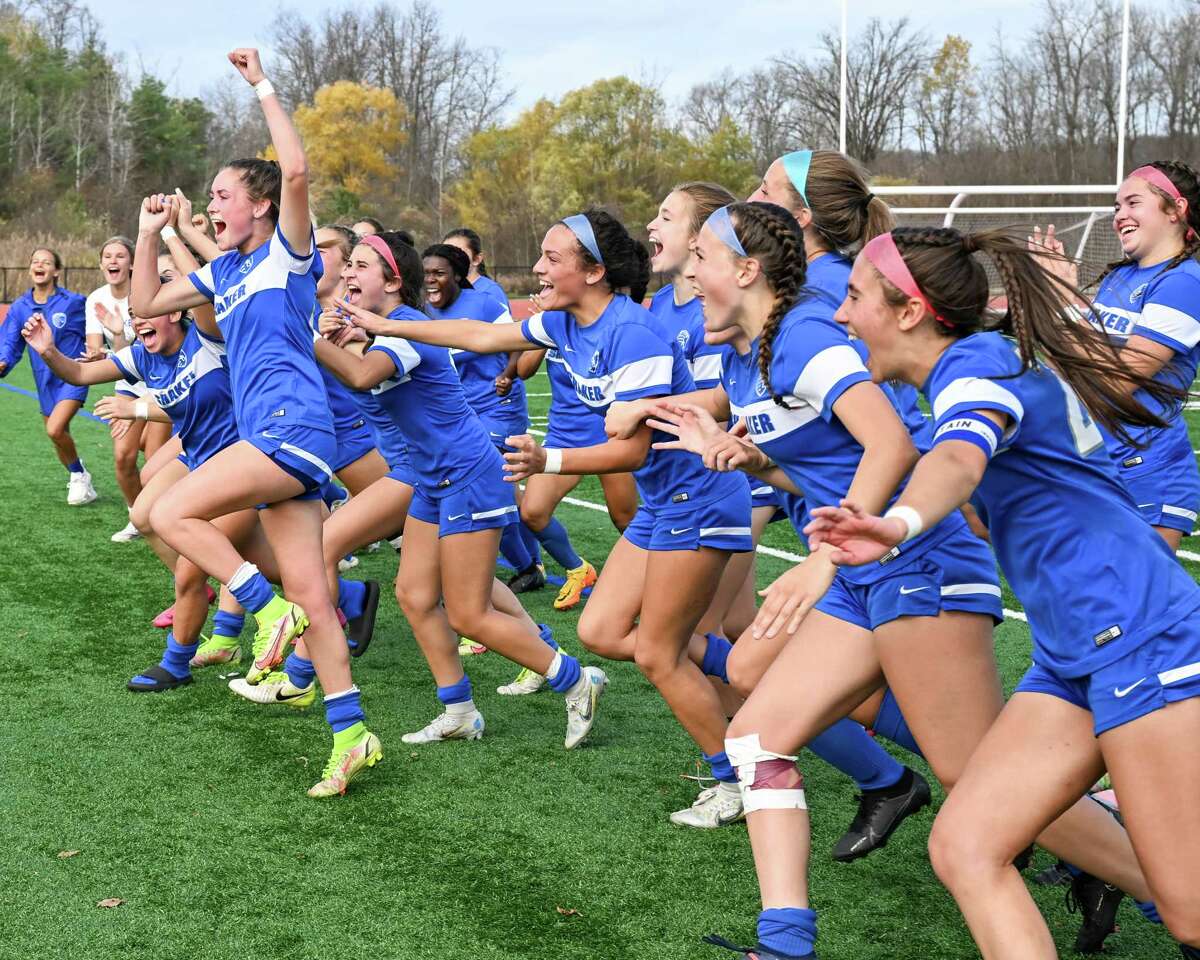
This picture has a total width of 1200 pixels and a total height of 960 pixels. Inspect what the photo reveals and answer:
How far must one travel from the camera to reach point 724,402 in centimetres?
435

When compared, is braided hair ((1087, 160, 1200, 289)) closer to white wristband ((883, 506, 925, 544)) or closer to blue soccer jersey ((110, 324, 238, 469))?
white wristband ((883, 506, 925, 544))

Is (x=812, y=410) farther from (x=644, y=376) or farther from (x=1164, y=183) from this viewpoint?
(x=1164, y=183)

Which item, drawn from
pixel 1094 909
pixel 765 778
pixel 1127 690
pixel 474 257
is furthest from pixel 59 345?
pixel 1127 690

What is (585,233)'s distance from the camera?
4.92 metres

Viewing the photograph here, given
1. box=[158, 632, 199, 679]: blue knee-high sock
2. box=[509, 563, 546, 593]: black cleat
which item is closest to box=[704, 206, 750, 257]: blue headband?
box=[158, 632, 199, 679]: blue knee-high sock

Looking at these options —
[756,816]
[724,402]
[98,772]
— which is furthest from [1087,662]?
[98,772]

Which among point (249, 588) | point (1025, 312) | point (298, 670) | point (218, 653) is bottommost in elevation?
point (218, 653)

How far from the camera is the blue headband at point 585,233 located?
191 inches

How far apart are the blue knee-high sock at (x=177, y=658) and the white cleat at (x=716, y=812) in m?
2.65

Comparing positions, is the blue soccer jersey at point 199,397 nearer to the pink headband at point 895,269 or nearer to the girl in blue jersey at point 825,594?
the girl in blue jersey at point 825,594

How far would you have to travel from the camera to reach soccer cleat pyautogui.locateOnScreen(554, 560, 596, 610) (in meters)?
7.90

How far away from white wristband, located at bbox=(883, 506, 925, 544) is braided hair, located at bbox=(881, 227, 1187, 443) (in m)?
0.45

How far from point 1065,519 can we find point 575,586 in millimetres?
5290

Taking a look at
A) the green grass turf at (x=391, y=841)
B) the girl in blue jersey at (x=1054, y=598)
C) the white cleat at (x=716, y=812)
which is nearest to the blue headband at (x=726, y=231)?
the girl in blue jersey at (x=1054, y=598)
